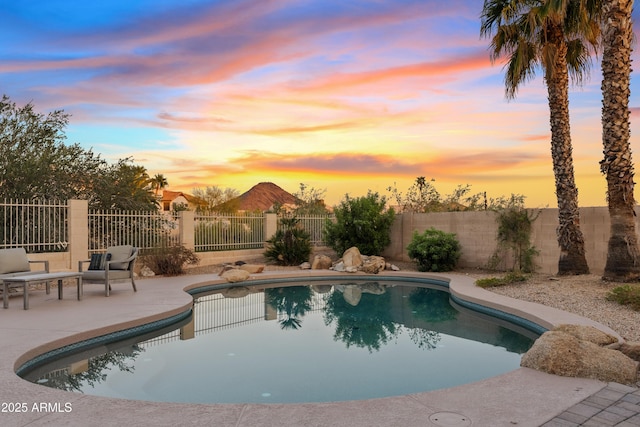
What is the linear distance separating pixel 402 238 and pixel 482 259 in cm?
365

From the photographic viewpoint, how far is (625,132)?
10562mm

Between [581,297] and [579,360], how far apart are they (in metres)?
5.20

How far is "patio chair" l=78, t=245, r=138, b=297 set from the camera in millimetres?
9578

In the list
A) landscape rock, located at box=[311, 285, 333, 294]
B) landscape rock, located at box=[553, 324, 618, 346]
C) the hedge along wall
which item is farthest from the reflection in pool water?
the hedge along wall

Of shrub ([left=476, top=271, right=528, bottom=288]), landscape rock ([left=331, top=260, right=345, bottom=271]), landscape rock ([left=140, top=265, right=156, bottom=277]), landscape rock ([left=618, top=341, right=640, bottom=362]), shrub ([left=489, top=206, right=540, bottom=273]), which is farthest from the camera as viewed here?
landscape rock ([left=331, top=260, right=345, bottom=271])

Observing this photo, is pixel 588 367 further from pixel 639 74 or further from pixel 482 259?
pixel 482 259

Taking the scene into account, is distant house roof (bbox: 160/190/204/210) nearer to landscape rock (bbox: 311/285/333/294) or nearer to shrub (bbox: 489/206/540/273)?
landscape rock (bbox: 311/285/333/294)

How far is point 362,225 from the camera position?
55.6 ft

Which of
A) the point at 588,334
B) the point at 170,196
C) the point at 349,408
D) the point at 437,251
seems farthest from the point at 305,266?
the point at 170,196

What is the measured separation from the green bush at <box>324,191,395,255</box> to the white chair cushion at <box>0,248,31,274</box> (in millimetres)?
10102

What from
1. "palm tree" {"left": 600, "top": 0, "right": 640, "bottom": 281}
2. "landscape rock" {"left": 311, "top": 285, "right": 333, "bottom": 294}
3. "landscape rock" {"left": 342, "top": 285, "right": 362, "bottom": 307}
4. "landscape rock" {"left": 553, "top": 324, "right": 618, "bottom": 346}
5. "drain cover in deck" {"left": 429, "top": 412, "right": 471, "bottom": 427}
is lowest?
"landscape rock" {"left": 342, "top": 285, "right": 362, "bottom": 307}

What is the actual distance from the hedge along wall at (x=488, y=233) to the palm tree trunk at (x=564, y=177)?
1.83 feet

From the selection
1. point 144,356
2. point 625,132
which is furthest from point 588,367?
point 625,132

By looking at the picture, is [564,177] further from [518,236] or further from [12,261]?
[12,261]
